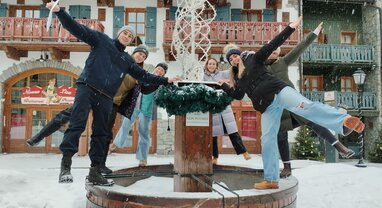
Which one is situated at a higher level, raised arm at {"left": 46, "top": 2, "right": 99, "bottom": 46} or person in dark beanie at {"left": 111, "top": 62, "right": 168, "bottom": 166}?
raised arm at {"left": 46, "top": 2, "right": 99, "bottom": 46}

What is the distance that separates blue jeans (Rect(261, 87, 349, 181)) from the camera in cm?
301

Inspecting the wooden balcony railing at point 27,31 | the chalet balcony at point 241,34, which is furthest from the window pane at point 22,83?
the chalet balcony at point 241,34

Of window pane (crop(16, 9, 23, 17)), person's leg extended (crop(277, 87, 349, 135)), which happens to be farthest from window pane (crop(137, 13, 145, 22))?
person's leg extended (crop(277, 87, 349, 135))

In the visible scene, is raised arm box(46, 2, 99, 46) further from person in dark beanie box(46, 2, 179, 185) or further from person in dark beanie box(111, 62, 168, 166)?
person in dark beanie box(111, 62, 168, 166)

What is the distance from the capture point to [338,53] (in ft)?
53.1

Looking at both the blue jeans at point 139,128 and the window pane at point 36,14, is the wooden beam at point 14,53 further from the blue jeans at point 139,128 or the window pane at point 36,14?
the blue jeans at point 139,128

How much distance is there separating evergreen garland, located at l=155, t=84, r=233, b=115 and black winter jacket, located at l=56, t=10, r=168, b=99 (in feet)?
0.58

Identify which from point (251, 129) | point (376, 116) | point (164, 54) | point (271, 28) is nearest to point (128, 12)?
point (164, 54)

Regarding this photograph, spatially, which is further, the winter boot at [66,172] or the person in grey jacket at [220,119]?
the person in grey jacket at [220,119]

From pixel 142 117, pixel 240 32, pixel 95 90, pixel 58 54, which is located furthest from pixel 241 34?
pixel 95 90

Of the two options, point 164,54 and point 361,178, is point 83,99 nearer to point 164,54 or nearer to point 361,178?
point 361,178

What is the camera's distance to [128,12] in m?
15.4

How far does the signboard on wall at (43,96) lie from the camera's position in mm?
14875

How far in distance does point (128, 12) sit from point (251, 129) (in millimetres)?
7425
